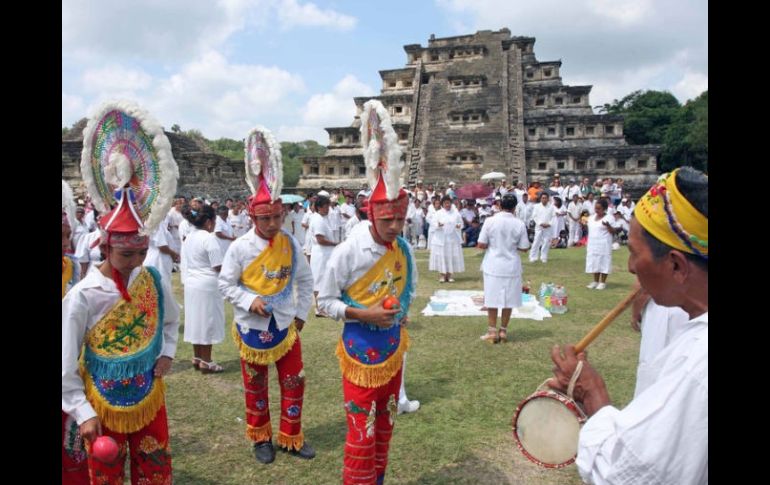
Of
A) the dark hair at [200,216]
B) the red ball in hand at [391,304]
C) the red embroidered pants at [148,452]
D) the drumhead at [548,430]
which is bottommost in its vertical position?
the red embroidered pants at [148,452]

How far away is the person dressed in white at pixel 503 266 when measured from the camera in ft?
22.9

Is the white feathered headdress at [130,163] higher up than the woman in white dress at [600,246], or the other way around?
the white feathered headdress at [130,163]

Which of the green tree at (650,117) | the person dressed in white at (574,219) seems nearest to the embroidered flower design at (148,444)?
the person dressed in white at (574,219)

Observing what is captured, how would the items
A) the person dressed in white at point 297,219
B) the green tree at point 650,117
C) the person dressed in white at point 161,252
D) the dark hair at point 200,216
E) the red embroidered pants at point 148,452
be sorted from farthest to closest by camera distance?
1. the green tree at point 650,117
2. the person dressed in white at point 297,219
3. the person dressed in white at point 161,252
4. the dark hair at point 200,216
5. the red embroidered pants at point 148,452

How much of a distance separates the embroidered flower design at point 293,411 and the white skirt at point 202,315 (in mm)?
2454

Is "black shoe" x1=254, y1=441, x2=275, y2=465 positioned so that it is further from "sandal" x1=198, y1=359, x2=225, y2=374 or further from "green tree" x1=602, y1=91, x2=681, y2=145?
"green tree" x1=602, y1=91, x2=681, y2=145

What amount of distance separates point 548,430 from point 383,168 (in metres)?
1.87

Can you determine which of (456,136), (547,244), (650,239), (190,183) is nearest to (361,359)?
(650,239)

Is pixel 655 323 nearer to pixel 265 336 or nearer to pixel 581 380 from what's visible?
pixel 581 380

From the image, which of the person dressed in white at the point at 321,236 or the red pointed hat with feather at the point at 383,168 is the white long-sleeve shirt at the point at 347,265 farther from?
the person dressed in white at the point at 321,236

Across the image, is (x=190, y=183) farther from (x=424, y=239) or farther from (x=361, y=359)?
(x=361, y=359)

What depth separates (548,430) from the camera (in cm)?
213

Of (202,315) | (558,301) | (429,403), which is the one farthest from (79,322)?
(558,301)

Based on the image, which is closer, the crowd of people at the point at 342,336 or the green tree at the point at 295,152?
the crowd of people at the point at 342,336
